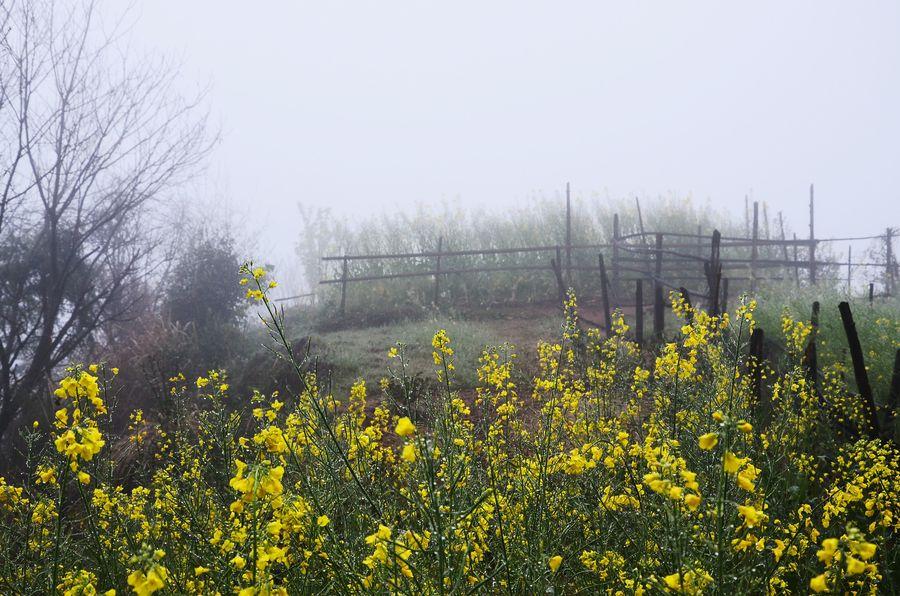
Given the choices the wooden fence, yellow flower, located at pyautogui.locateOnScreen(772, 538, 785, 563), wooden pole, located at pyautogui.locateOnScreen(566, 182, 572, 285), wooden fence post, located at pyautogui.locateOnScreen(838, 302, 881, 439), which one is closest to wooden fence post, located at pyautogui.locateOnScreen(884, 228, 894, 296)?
the wooden fence

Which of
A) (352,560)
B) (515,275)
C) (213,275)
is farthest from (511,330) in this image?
(352,560)

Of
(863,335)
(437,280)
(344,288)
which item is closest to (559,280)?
(437,280)

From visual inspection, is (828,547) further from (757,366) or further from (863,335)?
(863,335)

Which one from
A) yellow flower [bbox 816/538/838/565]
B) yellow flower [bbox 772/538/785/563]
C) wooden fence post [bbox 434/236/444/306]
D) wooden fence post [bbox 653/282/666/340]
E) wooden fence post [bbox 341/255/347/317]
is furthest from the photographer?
wooden fence post [bbox 434/236/444/306]

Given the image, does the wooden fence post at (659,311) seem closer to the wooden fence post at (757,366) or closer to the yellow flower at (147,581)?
the wooden fence post at (757,366)

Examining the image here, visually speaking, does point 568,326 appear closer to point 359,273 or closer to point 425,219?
point 359,273

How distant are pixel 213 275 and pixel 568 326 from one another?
11068 mm

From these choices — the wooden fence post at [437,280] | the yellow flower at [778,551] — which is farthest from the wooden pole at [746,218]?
the yellow flower at [778,551]

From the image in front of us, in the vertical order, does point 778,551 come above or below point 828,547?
below

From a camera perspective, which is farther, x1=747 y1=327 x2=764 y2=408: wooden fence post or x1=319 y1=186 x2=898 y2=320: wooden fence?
x1=319 y1=186 x2=898 y2=320: wooden fence

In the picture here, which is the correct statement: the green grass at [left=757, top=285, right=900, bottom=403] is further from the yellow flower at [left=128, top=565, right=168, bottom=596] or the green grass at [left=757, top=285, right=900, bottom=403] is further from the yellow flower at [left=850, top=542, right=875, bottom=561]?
the yellow flower at [left=128, top=565, right=168, bottom=596]

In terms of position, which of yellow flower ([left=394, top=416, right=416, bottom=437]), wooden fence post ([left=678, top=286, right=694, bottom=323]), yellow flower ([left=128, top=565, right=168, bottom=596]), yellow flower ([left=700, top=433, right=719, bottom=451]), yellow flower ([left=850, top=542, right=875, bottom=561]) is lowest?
yellow flower ([left=128, top=565, right=168, bottom=596])

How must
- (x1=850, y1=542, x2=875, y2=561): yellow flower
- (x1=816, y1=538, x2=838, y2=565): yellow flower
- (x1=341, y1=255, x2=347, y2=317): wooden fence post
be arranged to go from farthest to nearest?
(x1=341, y1=255, x2=347, y2=317): wooden fence post, (x1=816, y1=538, x2=838, y2=565): yellow flower, (x1=850, y1=542, x2=875, y2=561): yellow flower

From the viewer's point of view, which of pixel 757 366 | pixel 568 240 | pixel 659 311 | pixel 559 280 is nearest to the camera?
pixel 757 366
